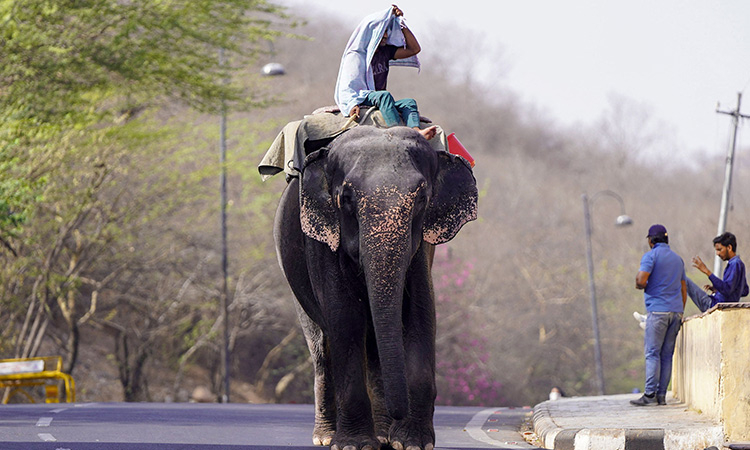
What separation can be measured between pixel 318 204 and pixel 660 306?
233 inches

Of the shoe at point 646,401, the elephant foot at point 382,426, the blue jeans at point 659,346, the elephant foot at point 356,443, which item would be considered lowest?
the shoe at point 646,401

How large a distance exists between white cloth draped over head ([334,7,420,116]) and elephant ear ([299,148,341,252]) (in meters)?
0.93

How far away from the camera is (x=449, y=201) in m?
6.86

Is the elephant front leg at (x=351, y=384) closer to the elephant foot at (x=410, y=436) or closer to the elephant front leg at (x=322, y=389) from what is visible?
the elephant foot at (x=410, y=436)

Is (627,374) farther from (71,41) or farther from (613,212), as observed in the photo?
(71,41)

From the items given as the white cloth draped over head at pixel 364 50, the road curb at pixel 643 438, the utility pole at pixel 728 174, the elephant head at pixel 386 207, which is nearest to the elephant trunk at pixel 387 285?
the elephant head at pixel 386 207

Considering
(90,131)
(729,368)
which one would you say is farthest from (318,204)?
(90,131)

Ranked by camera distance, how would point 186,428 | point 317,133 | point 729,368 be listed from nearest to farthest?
point 317,133
point 729,368
point 186,428

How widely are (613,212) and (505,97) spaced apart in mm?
29033

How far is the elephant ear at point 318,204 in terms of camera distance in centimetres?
662

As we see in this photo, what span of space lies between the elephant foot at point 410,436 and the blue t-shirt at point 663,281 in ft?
18.5

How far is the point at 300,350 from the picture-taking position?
1462 inches

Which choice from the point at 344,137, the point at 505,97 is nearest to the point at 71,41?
the point at 344,137

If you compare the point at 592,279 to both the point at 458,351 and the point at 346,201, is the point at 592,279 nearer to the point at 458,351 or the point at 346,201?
the point at 458,351
